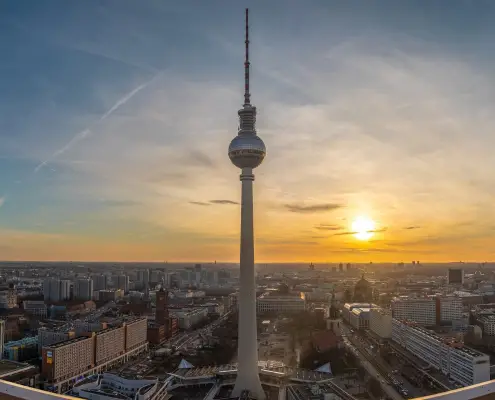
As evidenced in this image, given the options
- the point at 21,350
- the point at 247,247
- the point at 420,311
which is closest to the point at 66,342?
the point at 21,350

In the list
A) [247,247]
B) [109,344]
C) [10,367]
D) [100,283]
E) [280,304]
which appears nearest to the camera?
[247,247]

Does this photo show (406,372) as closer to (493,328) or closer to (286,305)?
(493,328)

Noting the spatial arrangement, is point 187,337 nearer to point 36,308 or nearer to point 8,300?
→ point 36,308

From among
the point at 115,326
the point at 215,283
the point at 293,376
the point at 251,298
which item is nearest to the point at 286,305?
the point at 115,326

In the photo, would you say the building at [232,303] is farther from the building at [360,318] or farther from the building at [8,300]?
the building at [8,300]

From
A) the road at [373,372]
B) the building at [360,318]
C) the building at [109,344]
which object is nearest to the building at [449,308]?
the building at [360,318]

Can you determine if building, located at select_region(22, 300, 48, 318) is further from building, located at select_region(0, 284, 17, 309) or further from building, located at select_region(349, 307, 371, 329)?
building, located at select_region(349, 307, 371, 329)
